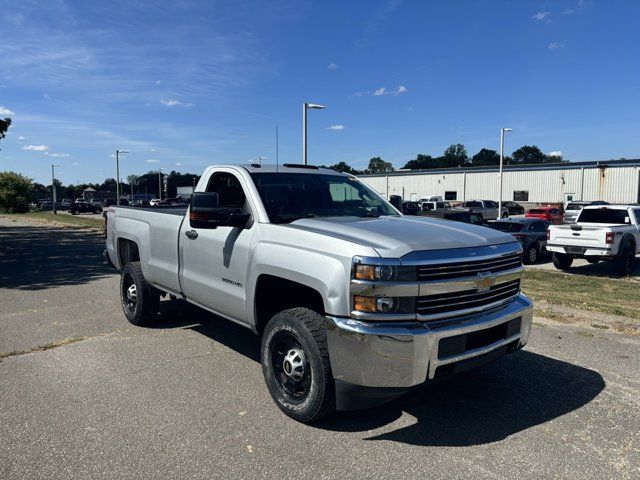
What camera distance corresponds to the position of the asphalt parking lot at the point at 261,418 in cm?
328

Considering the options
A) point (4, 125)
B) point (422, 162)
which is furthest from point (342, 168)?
point (422, 162)

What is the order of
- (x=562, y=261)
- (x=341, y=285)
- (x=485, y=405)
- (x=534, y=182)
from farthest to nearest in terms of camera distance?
Result: (x=534, y=182), (x=562, y=261), (x=485, y=405), (x=341, y=285)

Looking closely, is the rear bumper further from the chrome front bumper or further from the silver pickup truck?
the chrome front bumper

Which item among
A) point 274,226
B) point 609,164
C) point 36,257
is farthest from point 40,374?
point 609,164

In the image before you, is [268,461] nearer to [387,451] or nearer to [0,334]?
[387,451]

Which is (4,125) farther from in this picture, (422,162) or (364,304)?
(422,162)

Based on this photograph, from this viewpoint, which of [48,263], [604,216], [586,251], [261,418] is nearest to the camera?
[261,418]

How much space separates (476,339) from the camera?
3684 millimetres

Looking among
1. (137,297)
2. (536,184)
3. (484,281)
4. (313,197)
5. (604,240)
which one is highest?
(536,184)

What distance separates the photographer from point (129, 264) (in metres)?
6.78

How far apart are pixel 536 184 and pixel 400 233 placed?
52305 mm

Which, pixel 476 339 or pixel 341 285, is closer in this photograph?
pixel 341 285

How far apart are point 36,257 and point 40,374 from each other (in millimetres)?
11263

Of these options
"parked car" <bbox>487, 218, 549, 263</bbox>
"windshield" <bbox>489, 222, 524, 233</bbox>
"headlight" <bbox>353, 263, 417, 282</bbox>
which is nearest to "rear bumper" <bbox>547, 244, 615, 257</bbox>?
"parked car" <bbox>487, 218, 549, 263</bbox>
